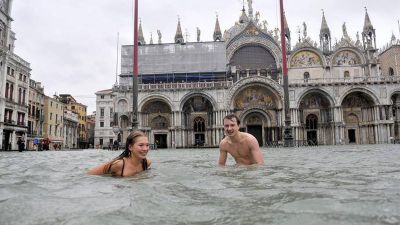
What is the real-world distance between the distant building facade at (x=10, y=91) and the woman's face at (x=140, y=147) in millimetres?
32831

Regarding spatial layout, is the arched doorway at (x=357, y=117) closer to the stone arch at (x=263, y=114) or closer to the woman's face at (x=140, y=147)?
the stone arch at (x=263, y=114)

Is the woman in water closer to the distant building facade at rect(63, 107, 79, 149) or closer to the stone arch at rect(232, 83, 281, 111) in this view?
the stone arch at rect(232, 83, 281, 111)

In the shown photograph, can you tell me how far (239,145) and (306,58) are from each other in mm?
37021

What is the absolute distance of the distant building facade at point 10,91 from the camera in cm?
3388

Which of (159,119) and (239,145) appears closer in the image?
(239,145)

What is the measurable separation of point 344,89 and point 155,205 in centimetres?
3818

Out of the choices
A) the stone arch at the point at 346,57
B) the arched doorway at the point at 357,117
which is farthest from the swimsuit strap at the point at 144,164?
the stone arch at the point at 346,57

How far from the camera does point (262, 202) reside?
2922 mm

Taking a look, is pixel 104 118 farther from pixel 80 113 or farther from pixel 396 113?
pixel 396 113

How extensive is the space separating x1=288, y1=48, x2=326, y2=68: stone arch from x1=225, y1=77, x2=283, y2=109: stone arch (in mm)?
5454

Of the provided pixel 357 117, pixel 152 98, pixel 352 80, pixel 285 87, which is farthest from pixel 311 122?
pixel 152 98

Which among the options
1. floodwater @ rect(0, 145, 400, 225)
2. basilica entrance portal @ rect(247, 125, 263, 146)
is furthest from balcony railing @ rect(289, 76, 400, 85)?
floodwater @ rect(0, 145, 400, 225)

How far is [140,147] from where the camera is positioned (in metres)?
5.30

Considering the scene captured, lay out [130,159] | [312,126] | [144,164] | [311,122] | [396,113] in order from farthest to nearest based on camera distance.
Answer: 1. [396,113]
2. [311,122]
3. [312,126]
4. [144,164]
5. [130,159]
